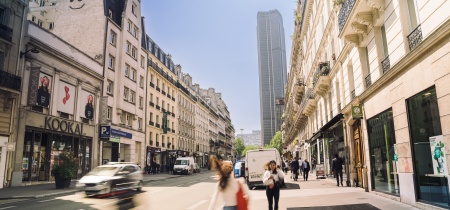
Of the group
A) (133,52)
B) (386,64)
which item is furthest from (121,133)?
(386,64)

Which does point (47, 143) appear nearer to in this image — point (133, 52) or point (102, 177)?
point (102, 177)

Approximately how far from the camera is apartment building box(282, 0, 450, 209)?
27.1ft

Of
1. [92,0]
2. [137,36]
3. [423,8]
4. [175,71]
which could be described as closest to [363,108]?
[423,8]

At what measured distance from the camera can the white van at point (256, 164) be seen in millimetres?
18906

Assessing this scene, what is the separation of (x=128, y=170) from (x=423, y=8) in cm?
1316

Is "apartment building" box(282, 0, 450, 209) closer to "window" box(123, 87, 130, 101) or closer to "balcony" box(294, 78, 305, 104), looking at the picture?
"balcony" box(294, 78, 305, 104)

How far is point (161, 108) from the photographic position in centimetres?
4966

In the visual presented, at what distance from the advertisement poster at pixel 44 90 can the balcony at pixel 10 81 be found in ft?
6.43

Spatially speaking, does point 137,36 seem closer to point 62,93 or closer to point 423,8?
point 62,93

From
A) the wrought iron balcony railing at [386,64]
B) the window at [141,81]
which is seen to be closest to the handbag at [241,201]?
the wrought iron balcony railing at [386,64]

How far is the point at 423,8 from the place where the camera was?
29.8ft

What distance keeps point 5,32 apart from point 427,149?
73.6 feet

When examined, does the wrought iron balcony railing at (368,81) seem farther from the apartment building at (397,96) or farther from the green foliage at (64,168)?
the green foliage at (64,168)

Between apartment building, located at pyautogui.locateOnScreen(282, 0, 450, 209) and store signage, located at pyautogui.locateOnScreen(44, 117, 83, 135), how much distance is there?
19500mm
